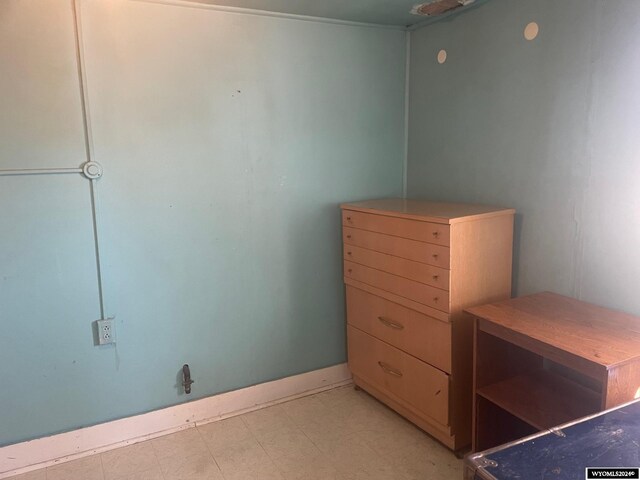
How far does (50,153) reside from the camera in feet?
7.02

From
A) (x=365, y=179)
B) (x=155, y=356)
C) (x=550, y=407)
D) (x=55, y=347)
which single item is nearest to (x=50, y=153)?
(x=55, y=347)

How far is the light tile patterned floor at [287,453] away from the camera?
2184 millimetres

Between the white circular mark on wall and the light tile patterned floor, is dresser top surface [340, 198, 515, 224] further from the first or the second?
the light tile patterned floor

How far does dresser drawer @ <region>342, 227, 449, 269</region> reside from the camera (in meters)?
2.12

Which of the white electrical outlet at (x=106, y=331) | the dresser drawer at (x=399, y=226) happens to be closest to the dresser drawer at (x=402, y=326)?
the dresser drawer at (x=399, y=226)

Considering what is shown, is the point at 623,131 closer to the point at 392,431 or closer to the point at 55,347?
the point at 392,431

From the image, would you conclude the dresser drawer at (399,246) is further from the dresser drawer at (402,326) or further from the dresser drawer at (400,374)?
the dresser drawer at (400,374)

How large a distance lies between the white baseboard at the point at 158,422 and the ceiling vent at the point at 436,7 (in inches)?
77.7

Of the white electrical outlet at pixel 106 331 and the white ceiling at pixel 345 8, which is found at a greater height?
the white ceiling at pixel 345 8

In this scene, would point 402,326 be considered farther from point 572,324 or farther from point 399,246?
point 572,324

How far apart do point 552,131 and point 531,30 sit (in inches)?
17.6

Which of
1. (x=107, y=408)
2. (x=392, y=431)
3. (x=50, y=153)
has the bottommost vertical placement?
(x=392, y=431)

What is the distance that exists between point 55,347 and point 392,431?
63.6 inches

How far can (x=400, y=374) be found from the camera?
247 cm
